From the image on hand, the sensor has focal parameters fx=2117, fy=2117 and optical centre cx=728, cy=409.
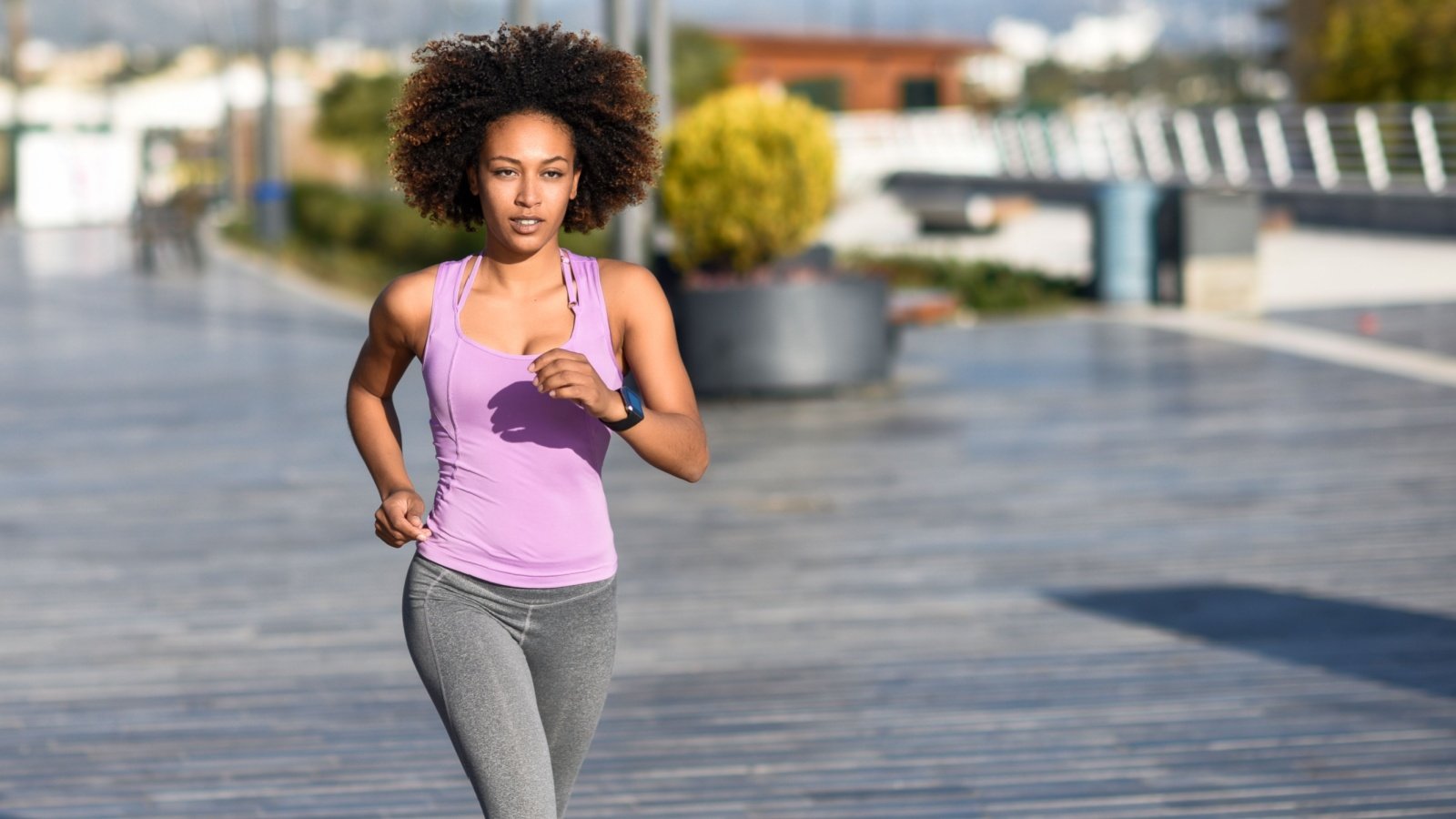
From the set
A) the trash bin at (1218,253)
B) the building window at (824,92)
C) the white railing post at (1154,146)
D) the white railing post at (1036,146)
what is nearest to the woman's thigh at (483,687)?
the trash bin at (1218,253)

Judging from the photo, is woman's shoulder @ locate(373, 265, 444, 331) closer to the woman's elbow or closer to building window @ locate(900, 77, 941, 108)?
the woman's elbow

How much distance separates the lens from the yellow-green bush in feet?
43.4

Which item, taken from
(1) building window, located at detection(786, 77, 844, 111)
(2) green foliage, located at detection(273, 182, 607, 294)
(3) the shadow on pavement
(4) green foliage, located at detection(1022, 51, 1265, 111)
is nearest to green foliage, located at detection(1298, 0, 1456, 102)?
(2) green foliage, located at detection(273, 182, 607, 294)

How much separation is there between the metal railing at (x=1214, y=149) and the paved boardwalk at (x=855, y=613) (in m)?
12.7

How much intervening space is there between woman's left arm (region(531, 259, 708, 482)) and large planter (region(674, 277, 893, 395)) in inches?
373

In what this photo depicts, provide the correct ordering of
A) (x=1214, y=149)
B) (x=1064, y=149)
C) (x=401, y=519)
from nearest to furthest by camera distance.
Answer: (x=401, y=519), (x=1214, y=149), (x=1064, y=149)

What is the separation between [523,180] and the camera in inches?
133

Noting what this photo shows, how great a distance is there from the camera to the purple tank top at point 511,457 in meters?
3.32

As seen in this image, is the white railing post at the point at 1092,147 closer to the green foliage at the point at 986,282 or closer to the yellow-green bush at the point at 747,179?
the green foliage at the point at 986,282

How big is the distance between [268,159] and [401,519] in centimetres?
3807

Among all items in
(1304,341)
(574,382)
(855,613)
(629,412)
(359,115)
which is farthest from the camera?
(359,115)

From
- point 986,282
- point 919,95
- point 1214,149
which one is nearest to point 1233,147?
point 1214,149

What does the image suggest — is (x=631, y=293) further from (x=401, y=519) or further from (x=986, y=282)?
(x=986, y=282)

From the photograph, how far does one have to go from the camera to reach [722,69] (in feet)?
214
